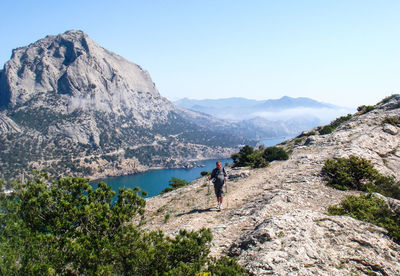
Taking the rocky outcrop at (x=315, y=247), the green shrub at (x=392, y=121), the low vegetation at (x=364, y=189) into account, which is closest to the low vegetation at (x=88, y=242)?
the rocky outcrop at (x=315, y=247)

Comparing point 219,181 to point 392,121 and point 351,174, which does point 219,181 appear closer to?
point 351,174

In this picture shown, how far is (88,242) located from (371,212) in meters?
12.7

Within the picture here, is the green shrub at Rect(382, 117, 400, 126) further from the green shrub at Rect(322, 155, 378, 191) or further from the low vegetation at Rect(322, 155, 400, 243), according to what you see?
the green shrub at Rect(322, 155, 378, 191)

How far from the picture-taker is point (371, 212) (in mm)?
12906

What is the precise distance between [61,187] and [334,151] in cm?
2345

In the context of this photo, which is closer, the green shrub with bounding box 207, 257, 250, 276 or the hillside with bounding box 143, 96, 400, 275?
the green shrub with bounding box 207, 257, 250, 276

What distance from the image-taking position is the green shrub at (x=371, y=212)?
11594mm

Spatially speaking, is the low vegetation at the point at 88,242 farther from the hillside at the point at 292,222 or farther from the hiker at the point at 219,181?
the hiker at the point at 219,181

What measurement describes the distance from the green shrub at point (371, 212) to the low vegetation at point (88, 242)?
736 cm

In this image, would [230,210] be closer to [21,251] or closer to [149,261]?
[149,261]

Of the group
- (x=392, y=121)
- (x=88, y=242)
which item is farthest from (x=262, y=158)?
(x=88, y=242)

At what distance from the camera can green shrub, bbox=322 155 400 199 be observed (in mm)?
17109

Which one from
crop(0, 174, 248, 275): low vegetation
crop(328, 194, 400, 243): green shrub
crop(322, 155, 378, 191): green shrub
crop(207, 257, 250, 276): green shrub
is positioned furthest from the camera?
crop(322, 155, 378, 191): green shrub

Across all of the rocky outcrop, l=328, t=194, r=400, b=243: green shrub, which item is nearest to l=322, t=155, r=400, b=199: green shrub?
l=328, t=194, r=400, b=243: green shrub
